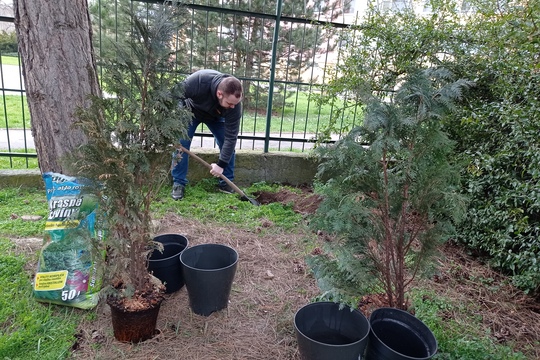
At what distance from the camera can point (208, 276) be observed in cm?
242

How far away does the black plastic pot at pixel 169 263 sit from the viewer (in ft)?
8.63

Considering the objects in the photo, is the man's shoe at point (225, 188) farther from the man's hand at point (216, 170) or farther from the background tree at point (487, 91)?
the background tree at point (487, 91)

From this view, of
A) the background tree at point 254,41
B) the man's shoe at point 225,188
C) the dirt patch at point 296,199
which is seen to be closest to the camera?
the dirt patch at point 296,199

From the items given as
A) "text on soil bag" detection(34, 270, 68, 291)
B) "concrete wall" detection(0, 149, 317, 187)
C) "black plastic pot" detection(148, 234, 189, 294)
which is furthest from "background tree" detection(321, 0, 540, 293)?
"text on soil bag" detection(34, 270, 68, 291)

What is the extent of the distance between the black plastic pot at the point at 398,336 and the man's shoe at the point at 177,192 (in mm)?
2937

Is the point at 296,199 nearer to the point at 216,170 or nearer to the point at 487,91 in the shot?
the point at 216,170

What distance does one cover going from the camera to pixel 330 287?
86.3 inches

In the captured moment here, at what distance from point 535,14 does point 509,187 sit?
5.02 ft

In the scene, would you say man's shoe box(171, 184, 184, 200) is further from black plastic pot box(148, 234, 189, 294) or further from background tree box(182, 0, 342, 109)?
background tree box(182, 0, 342, 109)

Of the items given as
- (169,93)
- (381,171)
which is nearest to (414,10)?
(381,171)

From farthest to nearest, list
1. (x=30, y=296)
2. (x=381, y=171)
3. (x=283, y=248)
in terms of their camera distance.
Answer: (x=283, y=248) → (x=30, y=296) → (x=381, y=171)

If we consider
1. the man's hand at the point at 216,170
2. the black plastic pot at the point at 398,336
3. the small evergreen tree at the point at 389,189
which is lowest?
the black plastic pot at the point at 398,336

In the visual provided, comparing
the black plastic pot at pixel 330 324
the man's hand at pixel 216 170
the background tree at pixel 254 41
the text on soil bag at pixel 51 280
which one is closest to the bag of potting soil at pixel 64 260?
the text on soil bag at pixel 51 280

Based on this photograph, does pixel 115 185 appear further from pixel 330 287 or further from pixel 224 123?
pixel 224 123
